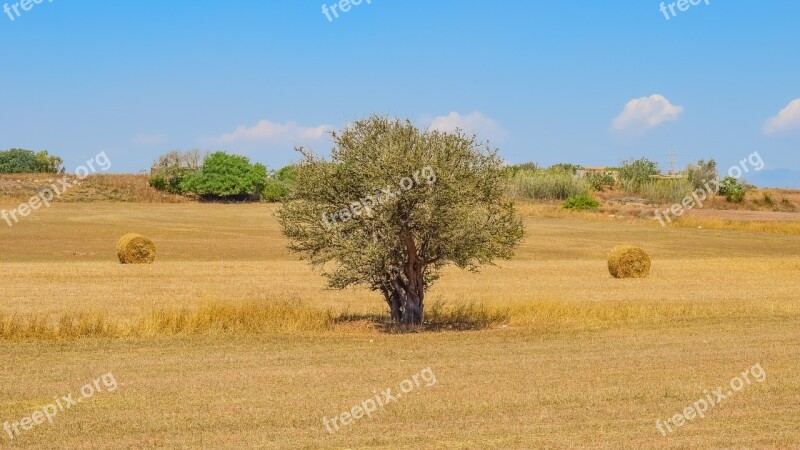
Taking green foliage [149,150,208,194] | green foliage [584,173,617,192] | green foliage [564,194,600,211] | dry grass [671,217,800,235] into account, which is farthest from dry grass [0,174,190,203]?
dry grass [671,217,800,235]

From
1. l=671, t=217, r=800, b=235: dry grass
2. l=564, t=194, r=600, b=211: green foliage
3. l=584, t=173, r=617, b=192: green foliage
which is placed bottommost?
l=671, t=217, r=800, b=235: dry grass

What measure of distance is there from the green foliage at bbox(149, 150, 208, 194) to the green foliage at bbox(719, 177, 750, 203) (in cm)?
7202

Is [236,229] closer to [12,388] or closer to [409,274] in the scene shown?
[409,274]

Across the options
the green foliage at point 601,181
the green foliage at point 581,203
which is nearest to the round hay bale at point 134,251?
the green foliage at point 581,203

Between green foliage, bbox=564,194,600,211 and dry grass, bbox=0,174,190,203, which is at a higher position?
dry grass, bbox=0,174,190,203

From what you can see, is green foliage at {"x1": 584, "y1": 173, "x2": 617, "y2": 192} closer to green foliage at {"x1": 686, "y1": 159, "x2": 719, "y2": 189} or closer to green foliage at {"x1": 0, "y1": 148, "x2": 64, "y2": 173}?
green foliage at {"x1": 686, "y1": 159, "x2": 719, "y2": 189}

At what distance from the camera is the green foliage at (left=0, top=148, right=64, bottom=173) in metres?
176

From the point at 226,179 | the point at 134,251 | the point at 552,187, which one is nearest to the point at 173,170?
the point at 226,179

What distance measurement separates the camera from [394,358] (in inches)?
819

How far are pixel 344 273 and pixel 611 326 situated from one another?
719 cm

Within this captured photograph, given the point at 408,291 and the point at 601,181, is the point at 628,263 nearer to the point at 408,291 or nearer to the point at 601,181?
the point at 408,291

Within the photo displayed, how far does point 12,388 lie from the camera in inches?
677

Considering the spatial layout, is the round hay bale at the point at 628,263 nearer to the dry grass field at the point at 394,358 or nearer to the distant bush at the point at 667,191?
the dry grass field at the point at 394,358

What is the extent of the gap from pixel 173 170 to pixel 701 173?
2928 inches
